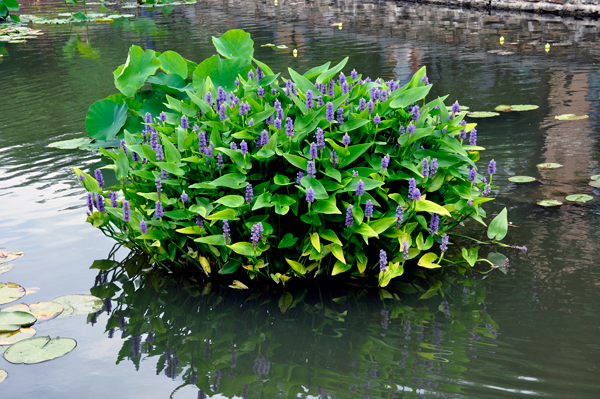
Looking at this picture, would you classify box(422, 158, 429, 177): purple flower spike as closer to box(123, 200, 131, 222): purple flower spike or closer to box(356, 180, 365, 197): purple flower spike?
box(356, 180, 365, 197): purple flower spike

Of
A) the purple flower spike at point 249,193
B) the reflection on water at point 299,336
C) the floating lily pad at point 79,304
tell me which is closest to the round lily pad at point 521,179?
the reflection on water at point 299,336

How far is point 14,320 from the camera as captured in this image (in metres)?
2.50

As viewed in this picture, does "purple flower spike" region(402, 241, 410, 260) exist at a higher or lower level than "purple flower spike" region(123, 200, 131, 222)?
lower

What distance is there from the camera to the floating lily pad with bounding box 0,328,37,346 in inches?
93.7

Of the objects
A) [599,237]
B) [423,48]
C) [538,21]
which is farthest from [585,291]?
[538,21]

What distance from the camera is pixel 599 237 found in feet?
10.1

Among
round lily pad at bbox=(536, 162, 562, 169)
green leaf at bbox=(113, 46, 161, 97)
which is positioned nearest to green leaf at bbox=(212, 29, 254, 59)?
green leaf at bbox=(113, 46, 161, 97)

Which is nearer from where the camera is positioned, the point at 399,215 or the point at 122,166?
the point at 399,215

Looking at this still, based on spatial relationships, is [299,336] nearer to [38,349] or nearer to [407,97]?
[38,349]

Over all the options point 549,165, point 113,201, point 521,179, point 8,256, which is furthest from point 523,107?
point 8,256

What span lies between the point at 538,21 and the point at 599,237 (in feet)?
33.9

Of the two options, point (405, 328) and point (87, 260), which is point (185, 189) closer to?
point (87, 260)

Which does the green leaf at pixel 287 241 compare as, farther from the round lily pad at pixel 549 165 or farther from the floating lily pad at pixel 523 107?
the floating lily pad at pixel 523 107

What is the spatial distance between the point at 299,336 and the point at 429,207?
0.84 m
